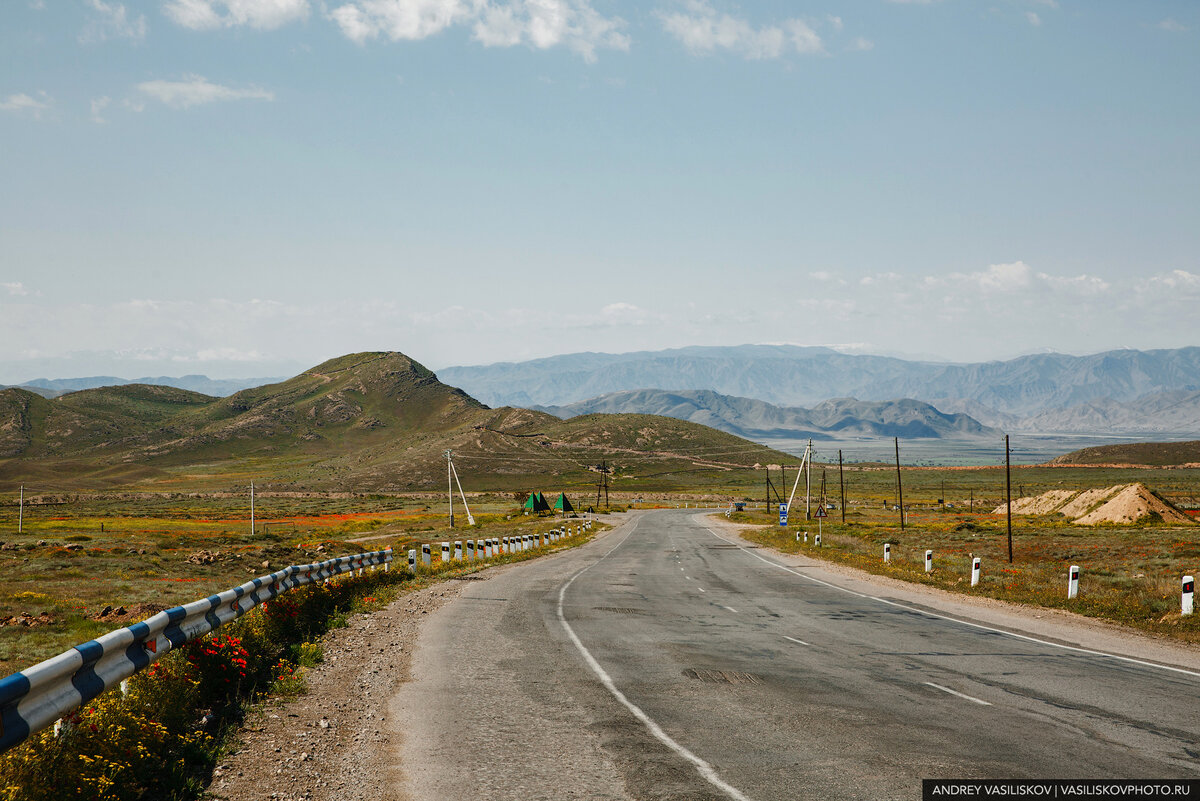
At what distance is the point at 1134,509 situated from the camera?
70562 mm

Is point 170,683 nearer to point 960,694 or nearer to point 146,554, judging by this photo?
point 960,694

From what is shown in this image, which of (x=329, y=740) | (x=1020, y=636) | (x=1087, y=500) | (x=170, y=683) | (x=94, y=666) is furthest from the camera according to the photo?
(x=1087, y=500)

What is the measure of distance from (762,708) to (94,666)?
23.7 feet

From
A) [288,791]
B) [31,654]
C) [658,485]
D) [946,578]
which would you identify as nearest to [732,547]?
[946,578]

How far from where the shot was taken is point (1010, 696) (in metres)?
Answer: 11.0

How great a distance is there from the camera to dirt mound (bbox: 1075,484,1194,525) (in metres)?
69.7

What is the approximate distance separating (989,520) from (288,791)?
268ft

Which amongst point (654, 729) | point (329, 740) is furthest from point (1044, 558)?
point (329, 740)

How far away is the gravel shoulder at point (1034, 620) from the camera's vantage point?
1551cm

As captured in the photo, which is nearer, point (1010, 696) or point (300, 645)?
point (1010, 696)

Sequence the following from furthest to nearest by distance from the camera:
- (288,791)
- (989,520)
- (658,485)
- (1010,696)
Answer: (658,485) → (989,520) → (1010,696) → (288,791)

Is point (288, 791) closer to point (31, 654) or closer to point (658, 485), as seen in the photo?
point (31, 654)

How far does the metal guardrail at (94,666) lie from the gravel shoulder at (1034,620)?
50.2 ft

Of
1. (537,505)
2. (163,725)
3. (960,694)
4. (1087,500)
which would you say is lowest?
(537,505)
